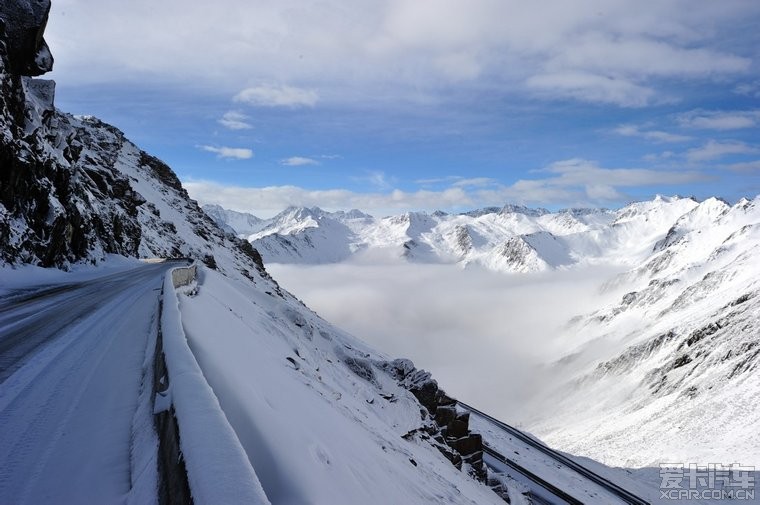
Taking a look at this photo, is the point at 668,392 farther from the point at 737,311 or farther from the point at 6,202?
the point at 6,202

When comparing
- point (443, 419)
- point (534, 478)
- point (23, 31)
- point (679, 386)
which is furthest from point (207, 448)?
point (679, 386)

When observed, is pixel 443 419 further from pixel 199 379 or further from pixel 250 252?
pixel 250 252

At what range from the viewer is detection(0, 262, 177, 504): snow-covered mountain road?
4340 millimetres

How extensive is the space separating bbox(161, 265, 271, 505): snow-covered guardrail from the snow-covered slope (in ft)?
292

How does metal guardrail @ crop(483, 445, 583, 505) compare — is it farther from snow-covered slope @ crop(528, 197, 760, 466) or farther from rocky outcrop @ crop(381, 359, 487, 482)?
snow-covered slope @ crop(528, 197, 760, 466)

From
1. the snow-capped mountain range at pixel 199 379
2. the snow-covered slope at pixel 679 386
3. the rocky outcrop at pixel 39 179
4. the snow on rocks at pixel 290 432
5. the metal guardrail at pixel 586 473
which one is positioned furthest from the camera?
the snow-covered slope at pixel 679 386

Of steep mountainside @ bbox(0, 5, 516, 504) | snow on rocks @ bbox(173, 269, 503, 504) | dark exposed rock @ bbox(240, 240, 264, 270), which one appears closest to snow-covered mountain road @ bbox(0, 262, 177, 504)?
steep mountainside @ bbox(0, 5, 516, 504)

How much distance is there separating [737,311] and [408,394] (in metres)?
131

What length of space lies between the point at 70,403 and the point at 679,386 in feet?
436

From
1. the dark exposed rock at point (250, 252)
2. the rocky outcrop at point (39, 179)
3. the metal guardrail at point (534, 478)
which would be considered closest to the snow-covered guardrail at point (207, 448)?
the rocky outcrop at point (39, 179)

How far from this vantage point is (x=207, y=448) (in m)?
3.44

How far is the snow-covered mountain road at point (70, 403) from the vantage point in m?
4.34

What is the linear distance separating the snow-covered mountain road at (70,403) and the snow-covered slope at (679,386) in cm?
8786

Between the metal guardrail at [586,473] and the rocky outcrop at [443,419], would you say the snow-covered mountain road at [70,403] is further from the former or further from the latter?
the metal guardrail at [586,473]
